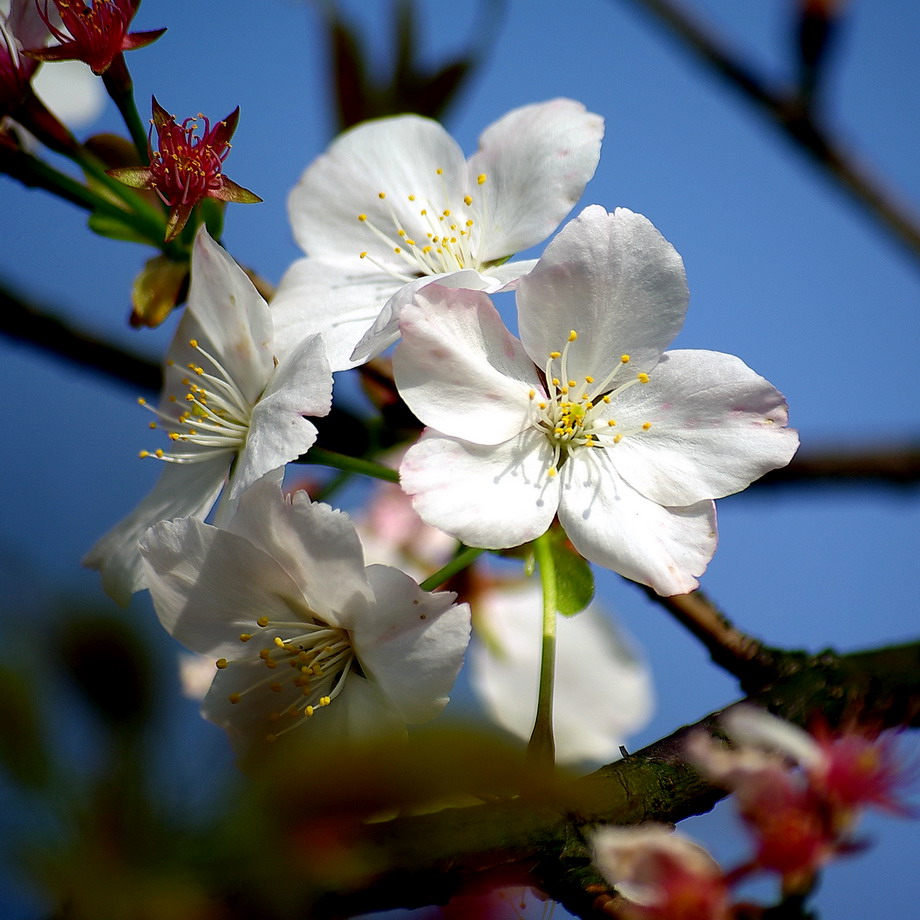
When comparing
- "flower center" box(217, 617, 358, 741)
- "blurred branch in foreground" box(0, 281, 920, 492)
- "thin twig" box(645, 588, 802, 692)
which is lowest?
"flower center" box(217, 617, 358, 741)

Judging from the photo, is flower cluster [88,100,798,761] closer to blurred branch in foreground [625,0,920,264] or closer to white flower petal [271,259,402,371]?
white flower petal [271,259,402,371]

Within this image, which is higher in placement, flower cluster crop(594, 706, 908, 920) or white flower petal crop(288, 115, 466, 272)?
white flower petal crop(288, 115, 466, 272)

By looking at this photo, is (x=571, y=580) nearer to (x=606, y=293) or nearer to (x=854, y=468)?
(x=606, y=293)

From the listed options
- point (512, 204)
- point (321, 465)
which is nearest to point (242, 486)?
point (321, 465)

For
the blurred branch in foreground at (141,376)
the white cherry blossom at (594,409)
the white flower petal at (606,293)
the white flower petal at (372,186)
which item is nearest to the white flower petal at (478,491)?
the white cherry blossom at (594,409)

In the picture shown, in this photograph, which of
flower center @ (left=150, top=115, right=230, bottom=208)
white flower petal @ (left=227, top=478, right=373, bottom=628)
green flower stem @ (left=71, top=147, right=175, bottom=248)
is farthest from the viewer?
green flower stem @ (left=71, top=147, right=175, bottom=248)

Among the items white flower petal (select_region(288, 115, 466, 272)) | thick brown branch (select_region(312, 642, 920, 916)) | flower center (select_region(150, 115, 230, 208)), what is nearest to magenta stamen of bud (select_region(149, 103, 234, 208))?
flower center (select_region(150, 115, 230, 208))

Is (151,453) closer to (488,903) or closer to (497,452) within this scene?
(497,452)
